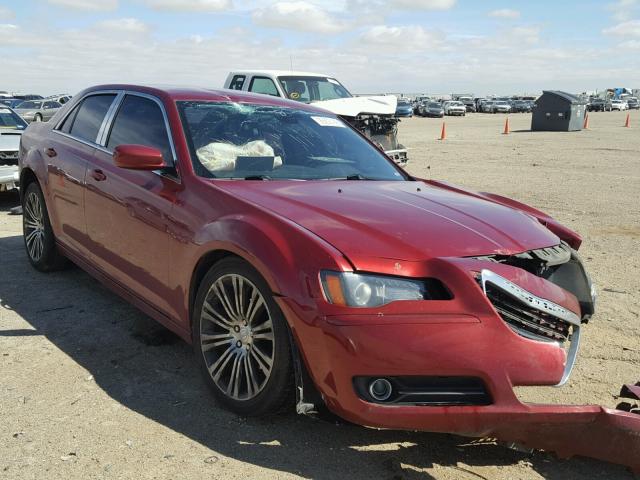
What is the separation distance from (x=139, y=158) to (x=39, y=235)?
2.65 m

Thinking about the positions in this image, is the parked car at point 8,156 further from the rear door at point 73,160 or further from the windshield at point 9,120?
the rear door at point 73,160

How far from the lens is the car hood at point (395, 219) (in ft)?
9.46

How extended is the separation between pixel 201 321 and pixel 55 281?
276 centimetres

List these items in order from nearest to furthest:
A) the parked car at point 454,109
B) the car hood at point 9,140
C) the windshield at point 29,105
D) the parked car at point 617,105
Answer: the car hood at point 9,140, the windshield at point 29,105, the parked car at point 454,109, the parked car at point 617,105

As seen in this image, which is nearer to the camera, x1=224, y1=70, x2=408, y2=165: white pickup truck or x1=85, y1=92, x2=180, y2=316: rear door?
x1=85, y1=92, x2=180, y2=316: rear door

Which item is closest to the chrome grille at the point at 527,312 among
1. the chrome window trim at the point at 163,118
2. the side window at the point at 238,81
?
the chrome window trim at the point at 163,118

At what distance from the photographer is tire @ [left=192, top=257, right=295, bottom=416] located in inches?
117

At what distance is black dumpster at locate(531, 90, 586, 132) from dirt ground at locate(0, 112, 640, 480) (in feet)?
93.3

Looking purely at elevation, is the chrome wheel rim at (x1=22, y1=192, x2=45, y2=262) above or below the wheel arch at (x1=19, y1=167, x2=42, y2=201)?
below

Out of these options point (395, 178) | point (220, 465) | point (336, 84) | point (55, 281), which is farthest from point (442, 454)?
point (336, 84)

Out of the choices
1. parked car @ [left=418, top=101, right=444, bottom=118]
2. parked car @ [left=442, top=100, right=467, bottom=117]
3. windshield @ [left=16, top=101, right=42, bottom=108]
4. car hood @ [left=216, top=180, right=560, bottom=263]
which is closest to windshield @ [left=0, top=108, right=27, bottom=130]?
car hood @ [left=216, top=180, right=560, bottom=263]

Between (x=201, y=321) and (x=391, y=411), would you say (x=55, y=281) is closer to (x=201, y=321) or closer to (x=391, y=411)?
(x=201, y=321)

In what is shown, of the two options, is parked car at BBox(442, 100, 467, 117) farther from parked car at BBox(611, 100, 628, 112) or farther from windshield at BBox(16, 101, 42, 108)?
windshield at BBox(16, 101, 42, 108)

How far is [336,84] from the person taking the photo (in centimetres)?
1409
